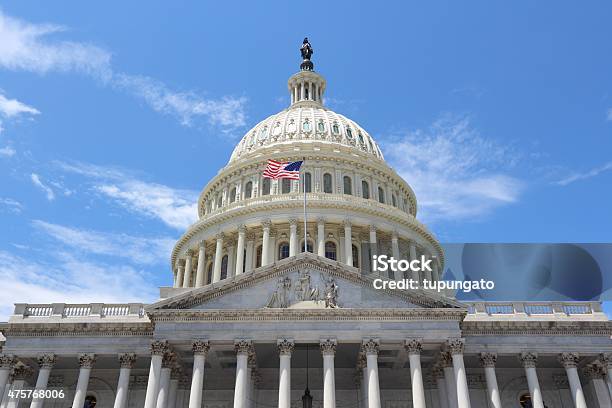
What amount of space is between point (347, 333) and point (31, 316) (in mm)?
22112

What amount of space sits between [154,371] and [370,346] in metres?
13.2

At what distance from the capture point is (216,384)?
4212cm

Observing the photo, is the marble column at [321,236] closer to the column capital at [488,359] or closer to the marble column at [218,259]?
the marble column at [218,259]

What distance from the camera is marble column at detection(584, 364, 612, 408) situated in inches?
1528

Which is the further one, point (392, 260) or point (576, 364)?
point (392, 260)

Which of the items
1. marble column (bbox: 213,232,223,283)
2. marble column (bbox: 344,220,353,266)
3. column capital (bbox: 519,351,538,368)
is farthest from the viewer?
marble column (bbox: 213,232,223,283)

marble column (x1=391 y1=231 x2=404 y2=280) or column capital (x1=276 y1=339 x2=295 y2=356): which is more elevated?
marble column (x1=391 y1=231 x2=404 y2=280)

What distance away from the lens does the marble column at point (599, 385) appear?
3881cm

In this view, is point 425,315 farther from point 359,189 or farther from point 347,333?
point 359,189

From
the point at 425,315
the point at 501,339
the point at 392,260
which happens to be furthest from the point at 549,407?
the point at 392,260

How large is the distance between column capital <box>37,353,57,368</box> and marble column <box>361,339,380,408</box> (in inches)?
807

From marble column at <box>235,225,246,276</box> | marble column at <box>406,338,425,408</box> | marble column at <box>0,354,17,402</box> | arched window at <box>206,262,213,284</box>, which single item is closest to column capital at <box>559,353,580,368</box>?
marble column at <box>406,338,425,408</box>

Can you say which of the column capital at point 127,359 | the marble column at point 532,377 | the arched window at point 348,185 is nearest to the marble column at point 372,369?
the marble column at point 532,377

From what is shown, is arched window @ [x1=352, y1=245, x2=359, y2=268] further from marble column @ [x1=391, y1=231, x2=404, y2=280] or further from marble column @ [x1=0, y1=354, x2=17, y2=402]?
marble column @ [x1=0, y1=354, x2=17, y2=402]
